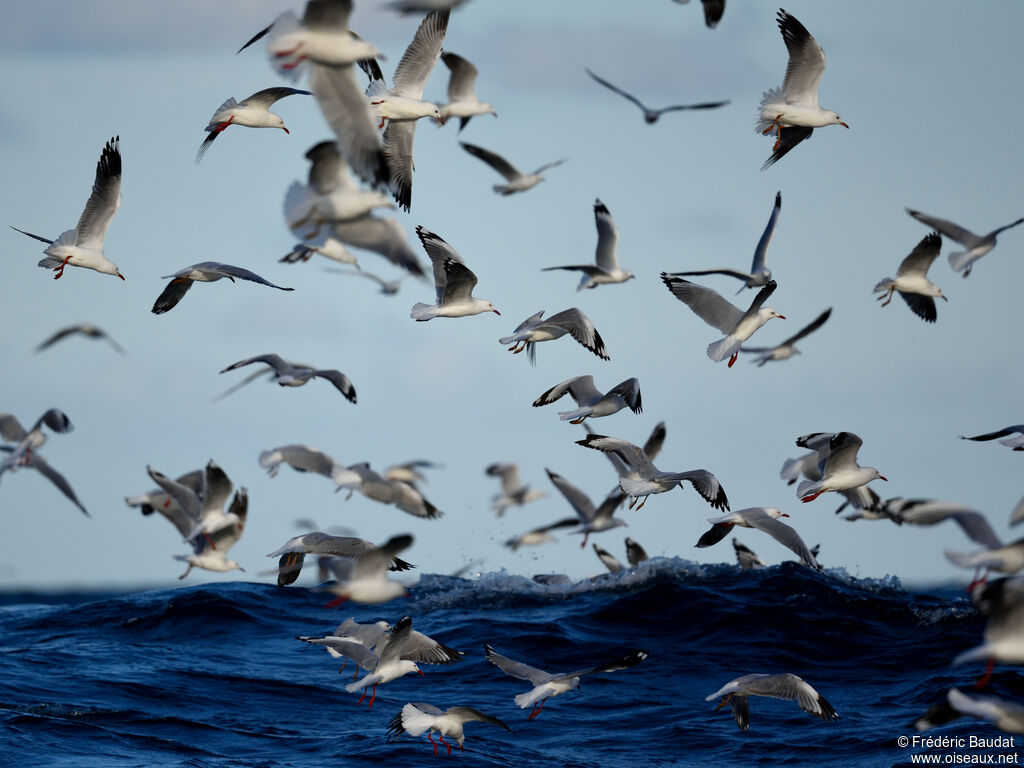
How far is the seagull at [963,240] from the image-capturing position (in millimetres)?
14781

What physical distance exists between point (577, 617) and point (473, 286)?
27.5 feet

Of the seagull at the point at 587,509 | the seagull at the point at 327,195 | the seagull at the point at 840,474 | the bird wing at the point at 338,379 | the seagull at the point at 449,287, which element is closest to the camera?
the seagull at the point at 327,195

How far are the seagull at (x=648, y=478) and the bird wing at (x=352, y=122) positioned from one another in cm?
617

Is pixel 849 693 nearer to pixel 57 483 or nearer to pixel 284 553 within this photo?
pixel 284 553

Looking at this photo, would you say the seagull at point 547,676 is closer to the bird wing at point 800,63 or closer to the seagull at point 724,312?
the seagull at point 724,312

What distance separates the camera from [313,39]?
31.1 ft

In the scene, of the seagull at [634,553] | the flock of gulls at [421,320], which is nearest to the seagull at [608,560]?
the seagull at [634,553]

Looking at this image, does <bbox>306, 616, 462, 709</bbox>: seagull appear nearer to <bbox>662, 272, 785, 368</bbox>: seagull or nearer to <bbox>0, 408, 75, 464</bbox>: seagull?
<bbox>662, 272, 785, 368</bbox>: seagull

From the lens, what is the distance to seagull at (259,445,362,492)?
15.1 m

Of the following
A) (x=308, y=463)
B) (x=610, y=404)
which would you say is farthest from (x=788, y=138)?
(x=308, y=463)

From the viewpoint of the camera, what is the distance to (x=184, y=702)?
16719 mm

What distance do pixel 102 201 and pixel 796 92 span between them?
787 centimetres

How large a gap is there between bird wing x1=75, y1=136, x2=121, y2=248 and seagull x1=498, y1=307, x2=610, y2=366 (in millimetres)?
4582

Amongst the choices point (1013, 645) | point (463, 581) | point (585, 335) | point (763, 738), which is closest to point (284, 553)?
point (585, 335)
